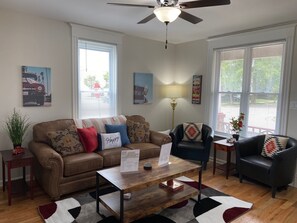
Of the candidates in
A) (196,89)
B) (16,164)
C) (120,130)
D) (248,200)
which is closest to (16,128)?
(16,164)

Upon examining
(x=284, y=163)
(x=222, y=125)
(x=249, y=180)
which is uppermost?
(x=222, y=125)

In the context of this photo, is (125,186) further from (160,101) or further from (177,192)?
(160,101)

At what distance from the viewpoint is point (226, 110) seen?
440cm

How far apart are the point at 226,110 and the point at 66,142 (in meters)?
3.04

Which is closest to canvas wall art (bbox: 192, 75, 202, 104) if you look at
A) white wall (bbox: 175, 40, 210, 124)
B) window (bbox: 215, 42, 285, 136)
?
white wall (bbox: 175, 40, 210, 124)

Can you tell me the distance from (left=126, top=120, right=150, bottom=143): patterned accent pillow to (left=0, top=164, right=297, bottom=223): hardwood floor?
1.26m

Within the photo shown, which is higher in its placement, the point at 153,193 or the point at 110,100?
the point at 110,100

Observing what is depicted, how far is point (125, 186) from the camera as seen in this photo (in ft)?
7.08

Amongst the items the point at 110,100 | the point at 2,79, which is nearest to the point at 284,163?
the point at 110,100

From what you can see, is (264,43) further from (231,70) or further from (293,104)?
(293,104)

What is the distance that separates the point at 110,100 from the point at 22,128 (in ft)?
5.35

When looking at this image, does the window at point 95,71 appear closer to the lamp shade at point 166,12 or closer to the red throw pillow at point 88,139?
the red throw pillow at point 88,139

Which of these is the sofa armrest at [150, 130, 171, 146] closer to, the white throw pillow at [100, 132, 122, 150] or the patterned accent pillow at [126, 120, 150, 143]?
the patterned accent pillow at [126, 120, 150, 143]

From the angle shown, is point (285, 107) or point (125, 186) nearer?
point (125, 186)
